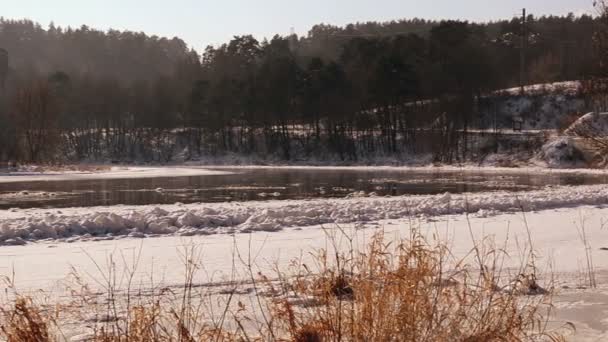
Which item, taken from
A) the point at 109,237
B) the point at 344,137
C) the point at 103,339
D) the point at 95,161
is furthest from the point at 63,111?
the point at 103,339

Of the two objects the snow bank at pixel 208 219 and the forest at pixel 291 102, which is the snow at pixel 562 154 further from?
the snow bank at pixel 208 219

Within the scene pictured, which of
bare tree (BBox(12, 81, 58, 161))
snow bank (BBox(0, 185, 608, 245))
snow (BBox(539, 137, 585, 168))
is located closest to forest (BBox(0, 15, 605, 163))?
bare tree (BBox(12, 81, 58, 161))

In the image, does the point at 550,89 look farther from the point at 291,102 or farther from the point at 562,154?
the point at 291,102

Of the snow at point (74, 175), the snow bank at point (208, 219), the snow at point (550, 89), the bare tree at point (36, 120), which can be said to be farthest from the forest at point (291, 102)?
the snow bank at point (208, 219)

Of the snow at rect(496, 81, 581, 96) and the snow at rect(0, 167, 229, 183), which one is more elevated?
the snow at rect(496, 81, 581, 96)

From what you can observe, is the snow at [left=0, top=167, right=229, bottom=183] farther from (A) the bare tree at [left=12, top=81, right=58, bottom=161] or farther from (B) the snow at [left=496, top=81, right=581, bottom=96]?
(B) the snow at [left=496, top=81, right=581, bottom=96]

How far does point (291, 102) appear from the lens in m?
71.9

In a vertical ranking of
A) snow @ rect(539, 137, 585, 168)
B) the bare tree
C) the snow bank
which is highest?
the bare tree

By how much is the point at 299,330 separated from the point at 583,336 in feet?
8.78

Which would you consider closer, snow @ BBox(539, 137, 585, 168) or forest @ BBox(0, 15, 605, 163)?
snow @ BBox(539, 137, 585, 168)

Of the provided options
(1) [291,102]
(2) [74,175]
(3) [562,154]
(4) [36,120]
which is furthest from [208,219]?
(1) [291,102]

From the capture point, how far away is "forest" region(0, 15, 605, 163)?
6381cm

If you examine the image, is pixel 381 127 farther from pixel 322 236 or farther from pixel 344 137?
pixel 322 236

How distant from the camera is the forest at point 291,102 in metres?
63.8
